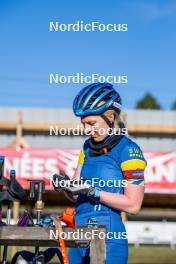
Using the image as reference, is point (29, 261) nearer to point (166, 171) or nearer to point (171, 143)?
point (166, 171)

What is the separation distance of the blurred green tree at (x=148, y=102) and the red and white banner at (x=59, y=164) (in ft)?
269

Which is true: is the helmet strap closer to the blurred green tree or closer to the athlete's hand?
the athlete's hand

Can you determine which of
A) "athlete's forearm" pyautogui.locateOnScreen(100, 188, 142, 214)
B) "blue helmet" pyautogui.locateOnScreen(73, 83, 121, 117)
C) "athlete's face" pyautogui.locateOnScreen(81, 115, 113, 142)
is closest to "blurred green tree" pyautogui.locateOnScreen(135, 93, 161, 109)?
"blue helmet" pyautogui.locateOnScreen(73, 83, 121, 117)

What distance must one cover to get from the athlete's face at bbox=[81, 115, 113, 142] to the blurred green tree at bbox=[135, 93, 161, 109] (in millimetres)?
91440

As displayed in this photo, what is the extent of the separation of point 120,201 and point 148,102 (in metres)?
93.6

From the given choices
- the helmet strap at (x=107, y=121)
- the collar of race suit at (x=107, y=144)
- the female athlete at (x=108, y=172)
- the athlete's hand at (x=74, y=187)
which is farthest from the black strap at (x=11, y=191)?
the helmet strap at (x=107, y=121)

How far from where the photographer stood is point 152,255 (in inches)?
545

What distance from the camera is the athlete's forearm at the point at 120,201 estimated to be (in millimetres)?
3764

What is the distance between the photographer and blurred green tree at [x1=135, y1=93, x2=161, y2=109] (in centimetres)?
9576

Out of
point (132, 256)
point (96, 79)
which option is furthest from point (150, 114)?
point (96, 79)

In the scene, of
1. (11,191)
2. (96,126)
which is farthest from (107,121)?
(11,191)

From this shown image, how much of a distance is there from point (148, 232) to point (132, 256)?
10.7ft

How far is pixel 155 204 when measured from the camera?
14578 millimetres

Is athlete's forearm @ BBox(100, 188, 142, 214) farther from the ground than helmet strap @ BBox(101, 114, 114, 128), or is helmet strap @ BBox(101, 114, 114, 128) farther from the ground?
helmet strap @ BBox(101, 114, 114, 128)
